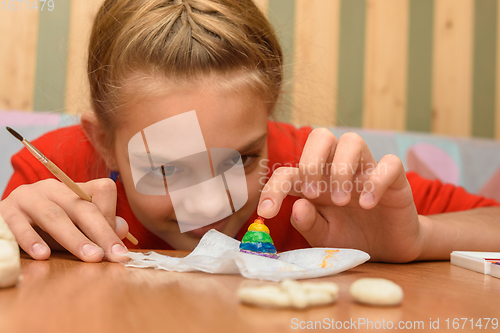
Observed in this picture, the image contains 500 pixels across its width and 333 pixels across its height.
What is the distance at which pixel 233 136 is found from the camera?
2.14ft

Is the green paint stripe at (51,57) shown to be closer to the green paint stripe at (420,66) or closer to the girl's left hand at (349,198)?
the girl's left hand at (349,198)

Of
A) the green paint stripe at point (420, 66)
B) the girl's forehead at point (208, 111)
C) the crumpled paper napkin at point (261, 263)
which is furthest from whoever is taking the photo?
the green paint stripe at point (420, 66)

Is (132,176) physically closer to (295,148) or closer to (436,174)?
(295,148)

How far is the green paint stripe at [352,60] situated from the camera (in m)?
1.69

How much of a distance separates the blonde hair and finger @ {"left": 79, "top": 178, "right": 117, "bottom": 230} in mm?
196

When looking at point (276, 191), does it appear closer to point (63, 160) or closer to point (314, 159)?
point (314, 159)

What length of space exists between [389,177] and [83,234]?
0.38m

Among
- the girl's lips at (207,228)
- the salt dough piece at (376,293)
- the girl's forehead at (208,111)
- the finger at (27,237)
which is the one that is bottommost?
the girl's lips at (207,228)

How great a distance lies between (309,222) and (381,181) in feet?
0.39

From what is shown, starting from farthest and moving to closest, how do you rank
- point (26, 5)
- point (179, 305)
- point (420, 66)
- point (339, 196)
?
point (420, 66)
point (26, 5)
point (339, 196)
point (179, 305)

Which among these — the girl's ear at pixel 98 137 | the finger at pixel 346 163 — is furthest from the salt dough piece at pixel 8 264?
the girl's ear at pixel 98 137

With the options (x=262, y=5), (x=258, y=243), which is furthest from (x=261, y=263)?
(x=262, y=5)

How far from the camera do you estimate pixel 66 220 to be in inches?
20.5

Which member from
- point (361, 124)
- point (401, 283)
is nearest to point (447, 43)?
point (361, 124)
